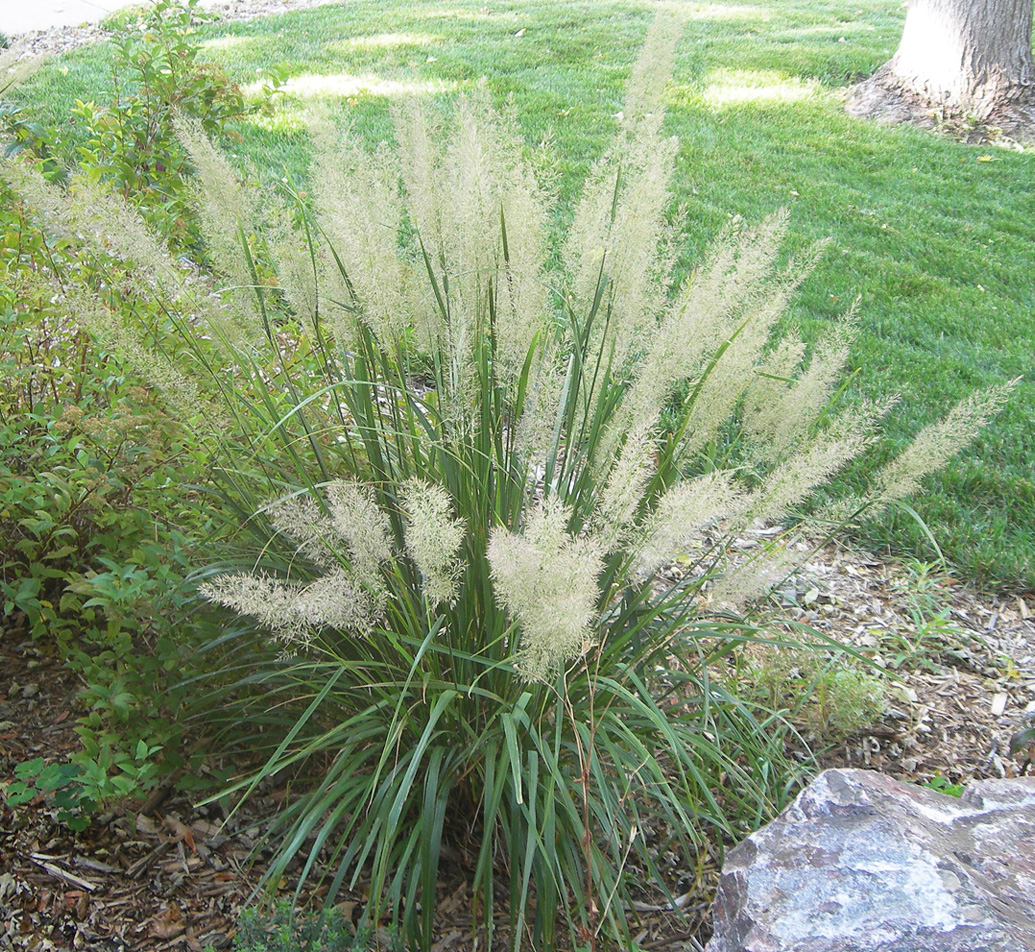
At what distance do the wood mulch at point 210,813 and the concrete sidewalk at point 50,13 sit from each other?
9907 millimetres

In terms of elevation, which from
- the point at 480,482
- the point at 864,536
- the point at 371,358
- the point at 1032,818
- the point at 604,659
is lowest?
the point at 864,536

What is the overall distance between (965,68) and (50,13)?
9884 mm

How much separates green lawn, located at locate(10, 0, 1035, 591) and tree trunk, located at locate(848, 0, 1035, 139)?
47cm

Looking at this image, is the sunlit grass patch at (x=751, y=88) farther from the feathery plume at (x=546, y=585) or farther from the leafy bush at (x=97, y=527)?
the feathery plume at (x=546, y=585)

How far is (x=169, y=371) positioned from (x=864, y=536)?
114 inches

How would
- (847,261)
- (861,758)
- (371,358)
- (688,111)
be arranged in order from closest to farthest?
(371,358), (861,758), (847,261), (688,111)

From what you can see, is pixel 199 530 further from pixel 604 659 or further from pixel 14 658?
pixel 604 659

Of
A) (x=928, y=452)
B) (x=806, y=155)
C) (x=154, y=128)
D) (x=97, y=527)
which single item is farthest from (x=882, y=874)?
(x=806, y=155)

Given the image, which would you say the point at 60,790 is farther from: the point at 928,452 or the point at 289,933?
the point at 928,452

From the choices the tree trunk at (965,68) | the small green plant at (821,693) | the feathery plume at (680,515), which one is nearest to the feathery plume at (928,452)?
the feathery plume at (680,515)

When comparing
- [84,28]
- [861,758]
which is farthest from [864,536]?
[84,28]

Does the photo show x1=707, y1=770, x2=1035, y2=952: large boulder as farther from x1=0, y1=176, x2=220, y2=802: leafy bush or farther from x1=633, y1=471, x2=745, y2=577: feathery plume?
x1=0, y1=176, x2=220, y2=802: leafy bush

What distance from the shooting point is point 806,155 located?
7578 millimetres

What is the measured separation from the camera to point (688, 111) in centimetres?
815
